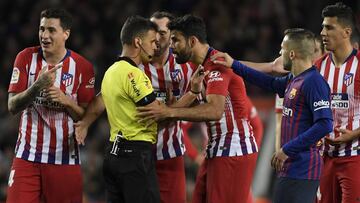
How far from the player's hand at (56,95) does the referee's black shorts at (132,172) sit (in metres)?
0.71

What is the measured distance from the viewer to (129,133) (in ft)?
22.5

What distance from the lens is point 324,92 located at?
6.55 meters

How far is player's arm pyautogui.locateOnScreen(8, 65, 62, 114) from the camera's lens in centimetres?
710

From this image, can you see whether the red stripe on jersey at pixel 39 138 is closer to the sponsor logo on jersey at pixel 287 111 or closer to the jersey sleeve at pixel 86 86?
the jersey sleeve at pixel 86 86

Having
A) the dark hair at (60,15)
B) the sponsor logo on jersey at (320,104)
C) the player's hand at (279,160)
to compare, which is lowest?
the player's hand at (279,160)

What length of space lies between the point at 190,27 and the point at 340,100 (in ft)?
4.89

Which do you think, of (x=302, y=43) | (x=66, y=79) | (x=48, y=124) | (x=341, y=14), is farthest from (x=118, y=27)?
(x=302, y=43)

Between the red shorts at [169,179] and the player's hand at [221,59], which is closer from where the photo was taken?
the player's hand at [221,59]

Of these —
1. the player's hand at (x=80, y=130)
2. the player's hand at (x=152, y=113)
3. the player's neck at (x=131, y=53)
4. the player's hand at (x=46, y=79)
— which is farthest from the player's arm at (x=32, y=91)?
the player's hand at (x=152, y=113)

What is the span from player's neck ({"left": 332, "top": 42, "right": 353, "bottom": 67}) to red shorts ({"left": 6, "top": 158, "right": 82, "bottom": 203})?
2636 millimetres

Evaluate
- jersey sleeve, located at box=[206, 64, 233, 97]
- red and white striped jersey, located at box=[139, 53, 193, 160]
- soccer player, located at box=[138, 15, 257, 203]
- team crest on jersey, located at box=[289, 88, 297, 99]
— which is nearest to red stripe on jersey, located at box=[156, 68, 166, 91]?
red and white striped jersey, located at box=[139, 53, 193, 160]

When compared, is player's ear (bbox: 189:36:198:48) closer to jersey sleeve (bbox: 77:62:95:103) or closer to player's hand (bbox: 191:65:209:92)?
player's hand (bbox: 191:65:209:92)

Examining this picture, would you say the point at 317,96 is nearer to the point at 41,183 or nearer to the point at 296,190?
the point at 296,190

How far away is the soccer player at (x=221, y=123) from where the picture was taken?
23.5 ft
